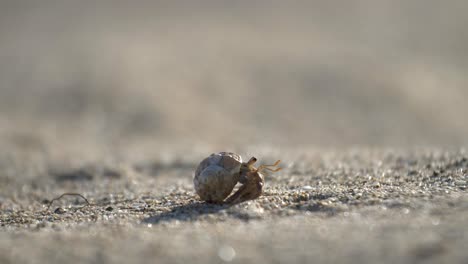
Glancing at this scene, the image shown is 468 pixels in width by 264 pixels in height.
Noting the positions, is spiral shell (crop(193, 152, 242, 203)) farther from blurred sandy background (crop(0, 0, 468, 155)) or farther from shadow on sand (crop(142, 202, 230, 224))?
blurred sandy background (crop(0, 0, 468, 155))

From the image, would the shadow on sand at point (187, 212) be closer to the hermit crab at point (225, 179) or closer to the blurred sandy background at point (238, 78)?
the hermit crab at point (225, 179)

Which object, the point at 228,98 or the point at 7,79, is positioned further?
the point at 7,79

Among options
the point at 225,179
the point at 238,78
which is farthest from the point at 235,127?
the point at 225,179

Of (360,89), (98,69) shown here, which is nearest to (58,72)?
(98,69)

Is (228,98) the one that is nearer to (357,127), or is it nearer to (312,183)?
(357,127)

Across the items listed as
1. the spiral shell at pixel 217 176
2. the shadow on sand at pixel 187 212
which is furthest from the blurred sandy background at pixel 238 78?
the spiral shell at pixel 217 176

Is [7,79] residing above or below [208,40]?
below

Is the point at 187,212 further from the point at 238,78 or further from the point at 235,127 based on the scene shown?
the point at 238,78
